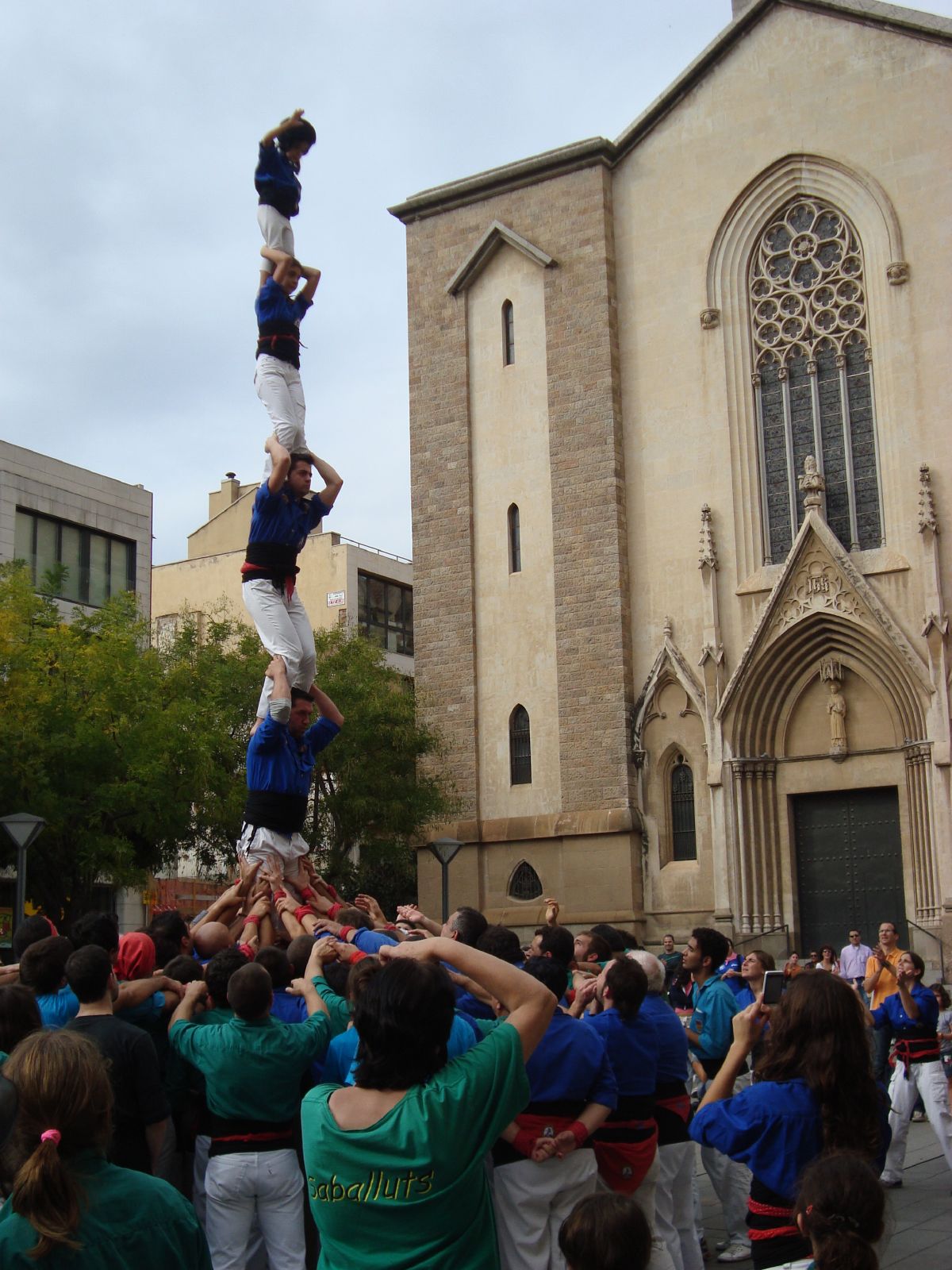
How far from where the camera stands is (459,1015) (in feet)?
20.9

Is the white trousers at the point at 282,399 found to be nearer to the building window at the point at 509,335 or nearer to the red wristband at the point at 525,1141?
the red wristband at the point at 525,1141

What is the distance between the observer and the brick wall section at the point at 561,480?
29.5 meters

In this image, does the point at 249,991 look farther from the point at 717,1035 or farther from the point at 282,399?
the point at 282,399

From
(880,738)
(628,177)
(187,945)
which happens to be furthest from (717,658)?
(187,945)

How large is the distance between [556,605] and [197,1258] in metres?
26.7

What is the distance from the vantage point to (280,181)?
14.9 meters

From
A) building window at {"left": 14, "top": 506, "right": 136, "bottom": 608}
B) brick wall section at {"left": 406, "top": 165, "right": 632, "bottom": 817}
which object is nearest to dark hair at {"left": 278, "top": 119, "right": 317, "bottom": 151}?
brick wall section at {"left": 406, "top": 165, "right": 632, "bottom": 817}

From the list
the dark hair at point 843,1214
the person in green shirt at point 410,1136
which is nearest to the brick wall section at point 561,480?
the person in green shirt at point 410,1136

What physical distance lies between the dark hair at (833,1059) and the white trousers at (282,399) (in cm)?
997

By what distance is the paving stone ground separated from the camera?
9203mm

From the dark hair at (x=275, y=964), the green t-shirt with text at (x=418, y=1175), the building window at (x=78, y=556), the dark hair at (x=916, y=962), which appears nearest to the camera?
the green t-shirt with text at (x=418, y=1175)

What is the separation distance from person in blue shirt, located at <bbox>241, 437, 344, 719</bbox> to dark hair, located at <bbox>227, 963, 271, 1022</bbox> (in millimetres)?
7177

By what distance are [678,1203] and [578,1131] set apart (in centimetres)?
237

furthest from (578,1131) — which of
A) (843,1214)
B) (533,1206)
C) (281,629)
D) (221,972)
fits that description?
(281,629)
